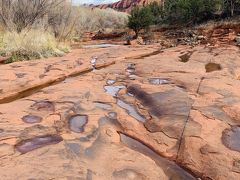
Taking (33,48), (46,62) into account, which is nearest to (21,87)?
(46,62)

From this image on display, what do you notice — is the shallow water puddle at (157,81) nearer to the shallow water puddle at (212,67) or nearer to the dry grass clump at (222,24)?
the shallow water puddle at (212,67)

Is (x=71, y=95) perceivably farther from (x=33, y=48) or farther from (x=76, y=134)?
(x=33, y=48)

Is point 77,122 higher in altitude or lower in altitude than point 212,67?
higher

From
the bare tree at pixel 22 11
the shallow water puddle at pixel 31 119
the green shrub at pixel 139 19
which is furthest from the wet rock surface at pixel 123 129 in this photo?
the green shrub at pixel 139 19

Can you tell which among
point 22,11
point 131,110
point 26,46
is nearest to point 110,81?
point 131,110

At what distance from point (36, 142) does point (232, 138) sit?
2.01m

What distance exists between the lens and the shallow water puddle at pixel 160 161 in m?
2.90

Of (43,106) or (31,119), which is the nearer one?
(31,119)

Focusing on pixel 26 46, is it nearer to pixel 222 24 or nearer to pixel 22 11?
pixel 22 11

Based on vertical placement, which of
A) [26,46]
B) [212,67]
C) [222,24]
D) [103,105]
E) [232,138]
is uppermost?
[26,46]

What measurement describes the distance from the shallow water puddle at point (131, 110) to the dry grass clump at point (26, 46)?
5389 millimetres

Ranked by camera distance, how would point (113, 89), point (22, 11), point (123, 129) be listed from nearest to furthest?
point (123, 129) → point (113, 89) → point (22, 11)

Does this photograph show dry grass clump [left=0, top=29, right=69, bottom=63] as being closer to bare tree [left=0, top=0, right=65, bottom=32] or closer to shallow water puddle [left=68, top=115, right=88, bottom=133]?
bare tree [left=0, top=0, right=65, bottom=32]

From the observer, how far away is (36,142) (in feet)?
10.4
